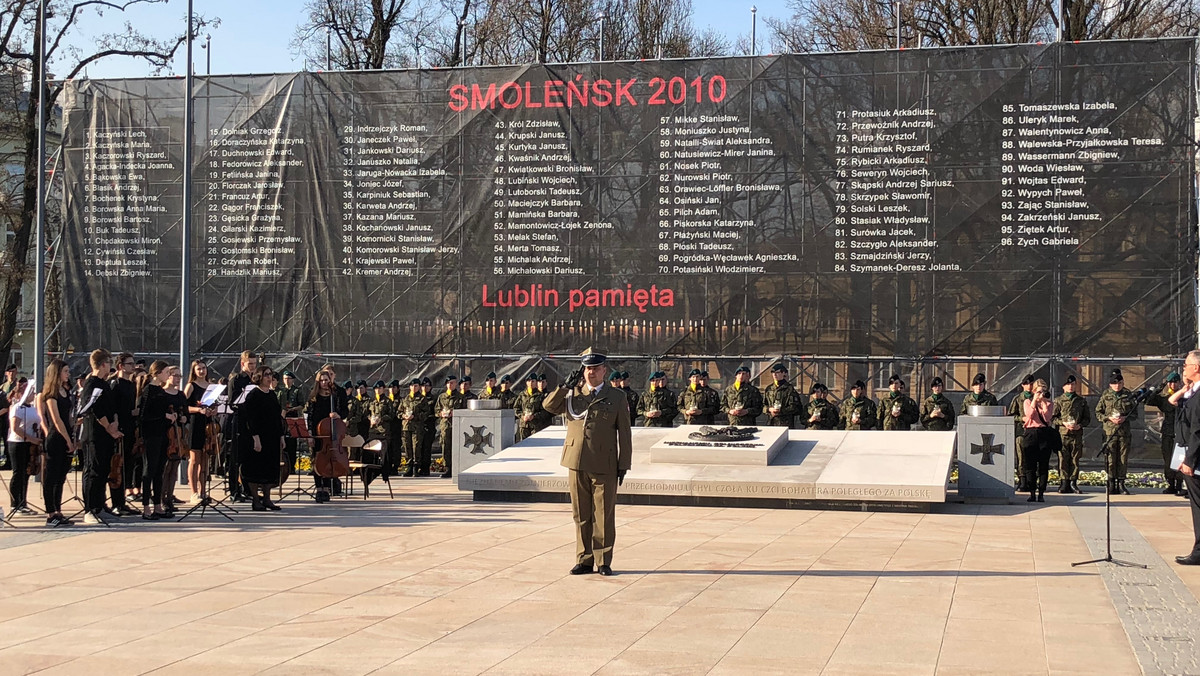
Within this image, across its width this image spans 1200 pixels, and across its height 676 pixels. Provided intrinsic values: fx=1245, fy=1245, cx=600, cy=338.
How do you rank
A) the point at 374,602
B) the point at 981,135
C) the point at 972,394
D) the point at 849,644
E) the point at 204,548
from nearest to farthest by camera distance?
the point at 849,644 < the point at 374,602 < the point at 204,548 < the point at 972,394 < the point at 981,135

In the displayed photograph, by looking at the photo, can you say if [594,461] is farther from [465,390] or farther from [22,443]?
[465,390]

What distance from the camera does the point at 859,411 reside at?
712 inches

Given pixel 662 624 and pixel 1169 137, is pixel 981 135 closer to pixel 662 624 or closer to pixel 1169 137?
pixel 1169 137

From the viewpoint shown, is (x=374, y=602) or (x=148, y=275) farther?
(x=148, y=275)

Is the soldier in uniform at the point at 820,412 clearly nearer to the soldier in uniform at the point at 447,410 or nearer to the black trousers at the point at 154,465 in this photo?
the soldier in uniform at the point at 447,410

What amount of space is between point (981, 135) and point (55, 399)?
44.7 feet

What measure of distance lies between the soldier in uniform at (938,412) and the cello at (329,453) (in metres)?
8.39

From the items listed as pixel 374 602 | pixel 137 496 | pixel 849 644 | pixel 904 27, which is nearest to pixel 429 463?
pixel 137 496

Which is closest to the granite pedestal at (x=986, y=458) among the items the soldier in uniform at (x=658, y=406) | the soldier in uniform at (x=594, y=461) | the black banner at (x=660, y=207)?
the black banner at (x=660, y=207)

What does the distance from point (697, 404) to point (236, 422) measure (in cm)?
728

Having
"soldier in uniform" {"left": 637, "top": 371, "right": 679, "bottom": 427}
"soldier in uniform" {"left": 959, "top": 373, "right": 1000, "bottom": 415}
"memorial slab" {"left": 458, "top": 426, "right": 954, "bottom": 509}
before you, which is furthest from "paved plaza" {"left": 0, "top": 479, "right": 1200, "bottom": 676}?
"soldier in uniform" {"left": 637, "top": 371, "right": 679, "bottom": 427}

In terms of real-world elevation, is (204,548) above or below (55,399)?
below

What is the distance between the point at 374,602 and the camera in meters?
8.06

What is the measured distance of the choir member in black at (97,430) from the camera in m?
11.8
